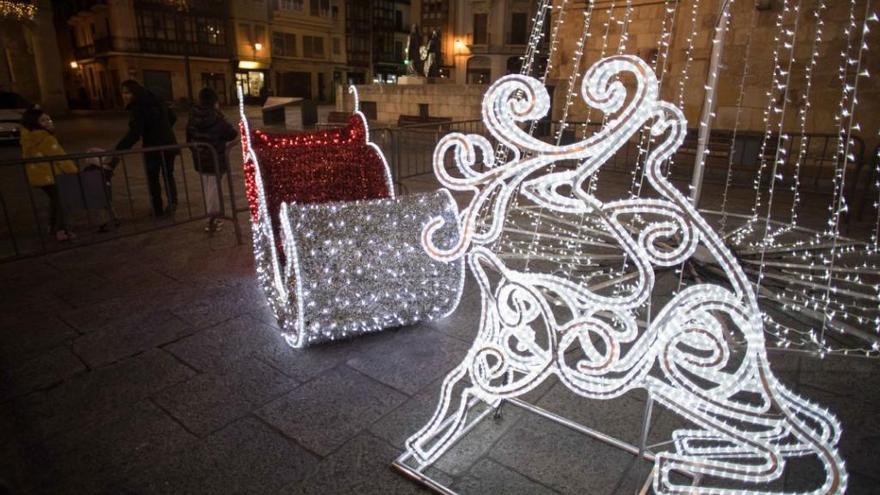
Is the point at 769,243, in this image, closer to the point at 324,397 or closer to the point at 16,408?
the point at 324,397

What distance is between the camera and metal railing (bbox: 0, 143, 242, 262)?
5395 mm

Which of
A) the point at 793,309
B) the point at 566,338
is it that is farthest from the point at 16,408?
the point at 793,309

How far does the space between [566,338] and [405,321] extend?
178 cm

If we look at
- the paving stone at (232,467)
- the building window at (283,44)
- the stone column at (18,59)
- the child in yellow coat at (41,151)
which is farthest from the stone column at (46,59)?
the paving stone at (232,467)

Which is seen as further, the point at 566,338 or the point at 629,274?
the point at 629,274

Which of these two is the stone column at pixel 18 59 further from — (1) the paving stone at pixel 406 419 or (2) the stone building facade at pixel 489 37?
(1) the paving stone at pixel 406 419

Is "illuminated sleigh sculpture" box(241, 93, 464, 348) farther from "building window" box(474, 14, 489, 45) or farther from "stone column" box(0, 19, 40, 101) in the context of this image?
"building window" box(474, 14, 489, 45)

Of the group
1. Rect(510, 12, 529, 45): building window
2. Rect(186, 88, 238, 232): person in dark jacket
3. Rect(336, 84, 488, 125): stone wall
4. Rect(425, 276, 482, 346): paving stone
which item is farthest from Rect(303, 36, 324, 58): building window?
Rect(425, 276, 482, 346): paving stone

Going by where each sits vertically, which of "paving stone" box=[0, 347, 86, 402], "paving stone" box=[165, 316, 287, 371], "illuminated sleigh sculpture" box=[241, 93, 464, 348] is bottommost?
"paving stone" box=[0, 347, 86, 402]

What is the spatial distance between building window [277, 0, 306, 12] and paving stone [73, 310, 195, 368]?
156 feet

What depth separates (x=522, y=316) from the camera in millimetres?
2354

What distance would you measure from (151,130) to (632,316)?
6.76 m

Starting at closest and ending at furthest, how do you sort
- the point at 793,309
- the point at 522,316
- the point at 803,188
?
the point at 522,316 → the point at 793,309 → the point at 803,188

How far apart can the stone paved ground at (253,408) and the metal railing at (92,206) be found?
1.59 m
